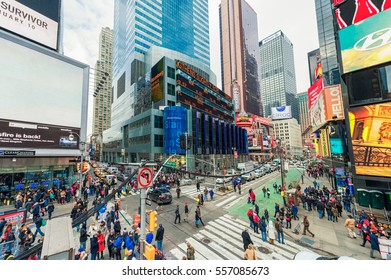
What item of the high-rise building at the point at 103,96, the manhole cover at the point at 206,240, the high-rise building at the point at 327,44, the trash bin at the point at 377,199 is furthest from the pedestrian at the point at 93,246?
the high-rise building at the point at 103,96

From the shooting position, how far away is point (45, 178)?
22.7 meters

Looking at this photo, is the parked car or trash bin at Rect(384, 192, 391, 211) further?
the parked car

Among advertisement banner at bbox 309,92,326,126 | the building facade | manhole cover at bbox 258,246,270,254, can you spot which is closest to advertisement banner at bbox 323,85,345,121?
advertisement banner at bbox 309,92,326,126

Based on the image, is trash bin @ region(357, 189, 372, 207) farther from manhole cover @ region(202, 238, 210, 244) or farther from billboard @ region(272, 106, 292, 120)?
billboard @ region(272, 106, 292, 120)

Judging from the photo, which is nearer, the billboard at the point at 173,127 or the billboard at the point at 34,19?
the billboard at the point at 34,19

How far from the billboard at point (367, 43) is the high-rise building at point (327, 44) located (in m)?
15.7

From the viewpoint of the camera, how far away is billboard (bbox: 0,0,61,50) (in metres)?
19.2

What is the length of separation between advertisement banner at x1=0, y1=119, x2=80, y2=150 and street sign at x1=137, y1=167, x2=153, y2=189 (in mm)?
22630

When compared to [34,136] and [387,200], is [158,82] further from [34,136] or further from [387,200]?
[387,200]

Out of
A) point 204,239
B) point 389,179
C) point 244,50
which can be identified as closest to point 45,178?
point 204,239

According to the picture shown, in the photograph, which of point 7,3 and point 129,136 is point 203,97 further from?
point 7,3

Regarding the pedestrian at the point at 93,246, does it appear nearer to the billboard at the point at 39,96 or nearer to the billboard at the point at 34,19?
the billboard at the point at 39,96

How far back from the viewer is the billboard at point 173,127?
39031 mm
